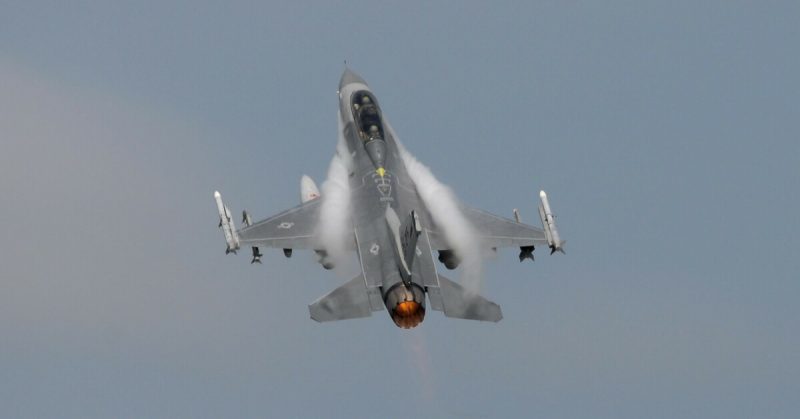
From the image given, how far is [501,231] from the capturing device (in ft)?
259

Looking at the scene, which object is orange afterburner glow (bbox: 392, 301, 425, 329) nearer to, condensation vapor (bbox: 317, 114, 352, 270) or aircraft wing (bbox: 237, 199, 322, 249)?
condensation vapor (bbox: 317, 114, 352, 270)

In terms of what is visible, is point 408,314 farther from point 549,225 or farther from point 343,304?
point 549,225

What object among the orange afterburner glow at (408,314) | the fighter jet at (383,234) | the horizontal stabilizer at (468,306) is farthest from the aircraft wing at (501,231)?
the orange afterburner glow at (408,314)

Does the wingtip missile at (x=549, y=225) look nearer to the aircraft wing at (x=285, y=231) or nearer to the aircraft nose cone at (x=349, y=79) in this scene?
the aircraft wing at (x=285, y=231)

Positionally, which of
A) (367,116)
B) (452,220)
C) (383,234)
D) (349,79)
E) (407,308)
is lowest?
(407,308)

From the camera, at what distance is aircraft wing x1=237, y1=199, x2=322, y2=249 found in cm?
7688

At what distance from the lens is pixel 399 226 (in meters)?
74.5

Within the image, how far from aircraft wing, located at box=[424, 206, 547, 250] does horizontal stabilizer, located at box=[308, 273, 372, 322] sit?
665cm

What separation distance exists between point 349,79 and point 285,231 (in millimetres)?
13121

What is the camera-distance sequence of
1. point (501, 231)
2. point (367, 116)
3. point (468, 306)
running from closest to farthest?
point (468, 306) < point (501, 231) < point (367, 116)

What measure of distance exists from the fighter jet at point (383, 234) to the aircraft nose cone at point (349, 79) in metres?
2.69

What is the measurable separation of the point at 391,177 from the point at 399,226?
15.9 feet

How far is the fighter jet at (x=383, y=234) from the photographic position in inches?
2820

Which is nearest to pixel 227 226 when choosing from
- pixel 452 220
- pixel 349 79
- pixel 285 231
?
pixel 285 231
